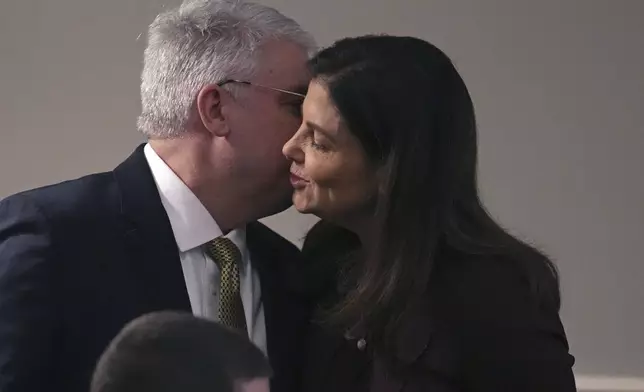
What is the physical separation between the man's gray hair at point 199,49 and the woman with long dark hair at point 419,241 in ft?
0.64

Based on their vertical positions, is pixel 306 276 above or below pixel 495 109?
below

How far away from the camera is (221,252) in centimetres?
134

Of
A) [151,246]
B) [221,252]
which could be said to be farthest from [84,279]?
[221,252]

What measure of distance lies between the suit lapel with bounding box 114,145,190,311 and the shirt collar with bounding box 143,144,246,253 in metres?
0.03

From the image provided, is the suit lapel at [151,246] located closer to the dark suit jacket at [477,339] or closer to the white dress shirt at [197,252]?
the white dress shirt at [197,252]

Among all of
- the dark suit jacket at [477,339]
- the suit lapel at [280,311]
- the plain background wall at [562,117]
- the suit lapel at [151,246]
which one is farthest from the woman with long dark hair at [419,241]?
the plain background wall at [562,117]

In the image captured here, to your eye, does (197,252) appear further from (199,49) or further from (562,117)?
(562,117)

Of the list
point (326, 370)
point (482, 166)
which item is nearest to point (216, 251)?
point (326, 370)

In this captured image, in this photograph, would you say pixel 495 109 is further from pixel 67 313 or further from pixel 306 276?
pixel 67 313

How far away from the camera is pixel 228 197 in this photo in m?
1.38

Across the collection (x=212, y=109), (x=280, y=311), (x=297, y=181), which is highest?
(x=212, y=109)

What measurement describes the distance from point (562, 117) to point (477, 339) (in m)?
1.05

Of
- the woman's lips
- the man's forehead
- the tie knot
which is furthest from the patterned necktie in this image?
the man's forehead

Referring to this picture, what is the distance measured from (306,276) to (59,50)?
103 cm
